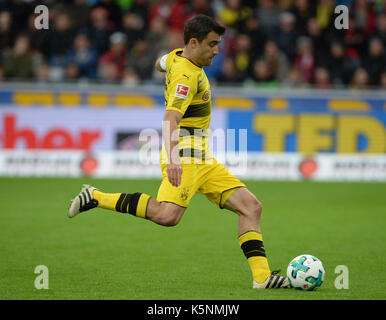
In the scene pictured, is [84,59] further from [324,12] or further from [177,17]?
[324,12]

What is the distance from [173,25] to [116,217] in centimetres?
836

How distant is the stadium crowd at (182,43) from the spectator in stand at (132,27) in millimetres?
25

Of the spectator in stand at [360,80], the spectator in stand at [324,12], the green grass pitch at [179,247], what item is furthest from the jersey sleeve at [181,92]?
the spectator in stand at [324,12]

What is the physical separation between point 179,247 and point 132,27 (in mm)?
10813

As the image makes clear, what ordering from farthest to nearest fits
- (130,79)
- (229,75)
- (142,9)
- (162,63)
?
(142,9), (229,75), (130,79), (162,63)

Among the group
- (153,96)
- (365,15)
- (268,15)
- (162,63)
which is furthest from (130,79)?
(162,63)

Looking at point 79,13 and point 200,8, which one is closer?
point 200,8

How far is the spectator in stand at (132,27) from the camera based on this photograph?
18.5 m

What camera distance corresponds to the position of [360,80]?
1809 centimetres

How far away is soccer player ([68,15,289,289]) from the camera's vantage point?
6.08 m

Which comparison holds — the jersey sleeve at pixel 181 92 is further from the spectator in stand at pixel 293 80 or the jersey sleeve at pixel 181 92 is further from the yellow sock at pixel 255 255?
the spectator in stand at pixel 293 80

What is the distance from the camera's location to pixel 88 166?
55.9ft

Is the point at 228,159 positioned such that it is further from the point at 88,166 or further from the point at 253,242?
the point at 253,242
